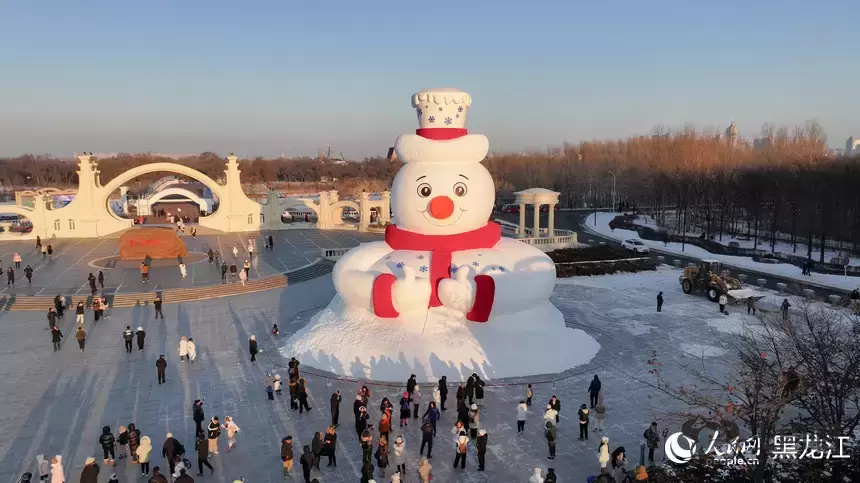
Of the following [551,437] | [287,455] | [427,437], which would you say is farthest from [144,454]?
[551,437]

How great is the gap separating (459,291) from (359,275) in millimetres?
2475

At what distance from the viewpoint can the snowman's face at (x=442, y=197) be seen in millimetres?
14141

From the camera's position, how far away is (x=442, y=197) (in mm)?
14062

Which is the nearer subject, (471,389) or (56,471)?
(56,471)

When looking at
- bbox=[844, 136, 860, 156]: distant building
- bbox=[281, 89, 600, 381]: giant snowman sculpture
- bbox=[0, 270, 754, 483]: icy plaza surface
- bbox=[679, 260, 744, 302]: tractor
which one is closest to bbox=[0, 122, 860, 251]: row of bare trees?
bbox=[679, 260, 744, 302]: tractor

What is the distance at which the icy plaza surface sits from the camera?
34.3 ft

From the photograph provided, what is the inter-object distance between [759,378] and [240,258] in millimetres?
27079

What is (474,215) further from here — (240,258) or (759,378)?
(240,258)

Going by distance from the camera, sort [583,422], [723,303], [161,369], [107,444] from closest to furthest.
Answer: [107,444]
[583,422]
[161,369]
[723,303]

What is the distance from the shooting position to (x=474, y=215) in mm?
14547

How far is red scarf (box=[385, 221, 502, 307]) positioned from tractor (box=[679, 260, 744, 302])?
11.1 meters

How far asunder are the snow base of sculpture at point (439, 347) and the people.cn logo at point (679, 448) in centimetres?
425

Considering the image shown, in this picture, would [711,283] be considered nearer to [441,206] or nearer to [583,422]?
[441,206]

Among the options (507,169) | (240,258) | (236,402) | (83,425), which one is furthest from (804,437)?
(507,169)
